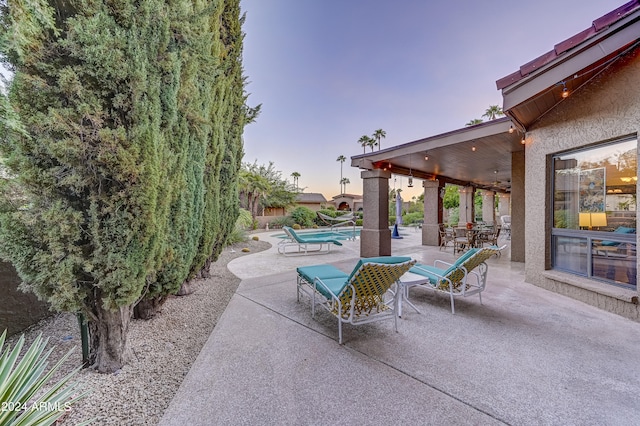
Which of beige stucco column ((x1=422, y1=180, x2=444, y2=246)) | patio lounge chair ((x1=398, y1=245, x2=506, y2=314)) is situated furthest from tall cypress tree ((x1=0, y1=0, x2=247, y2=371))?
beige stucco column ((x1=422, y1=180, x2=444, y2=246))

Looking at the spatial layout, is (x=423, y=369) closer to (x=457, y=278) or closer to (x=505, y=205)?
(x=457, y=278)

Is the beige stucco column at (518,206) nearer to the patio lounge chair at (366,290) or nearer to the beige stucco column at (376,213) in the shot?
the beige stucco column at (376,213)

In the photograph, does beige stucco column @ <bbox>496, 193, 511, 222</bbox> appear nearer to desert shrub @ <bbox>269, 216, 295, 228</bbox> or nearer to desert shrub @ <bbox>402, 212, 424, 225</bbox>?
desert shrub @ <bbox>402, 212, 424, 225</bbox>

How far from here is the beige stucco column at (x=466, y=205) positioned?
47.9 ft

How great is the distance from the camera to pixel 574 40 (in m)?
3.49

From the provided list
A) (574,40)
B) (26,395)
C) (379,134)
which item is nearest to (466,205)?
(574,40)

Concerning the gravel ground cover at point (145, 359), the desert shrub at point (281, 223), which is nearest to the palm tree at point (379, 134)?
the desert shrub at point (281, 223)

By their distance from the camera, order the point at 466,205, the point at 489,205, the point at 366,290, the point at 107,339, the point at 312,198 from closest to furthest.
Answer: the point at 107,339 → the point at 366,290 → the point at 466,205 → the point at 489,205 → the point at 312,198

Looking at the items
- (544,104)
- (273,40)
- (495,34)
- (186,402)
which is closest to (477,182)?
(495,34)

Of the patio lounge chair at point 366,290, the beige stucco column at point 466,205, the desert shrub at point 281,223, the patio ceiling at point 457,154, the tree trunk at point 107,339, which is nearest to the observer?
the tree trunk at point 107,339

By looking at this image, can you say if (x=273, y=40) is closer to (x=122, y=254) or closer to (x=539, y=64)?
(x=539, y=64)

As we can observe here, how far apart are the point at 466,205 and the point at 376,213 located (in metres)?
9.54

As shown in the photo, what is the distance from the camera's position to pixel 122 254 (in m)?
2.22

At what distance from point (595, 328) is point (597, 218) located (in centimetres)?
212
